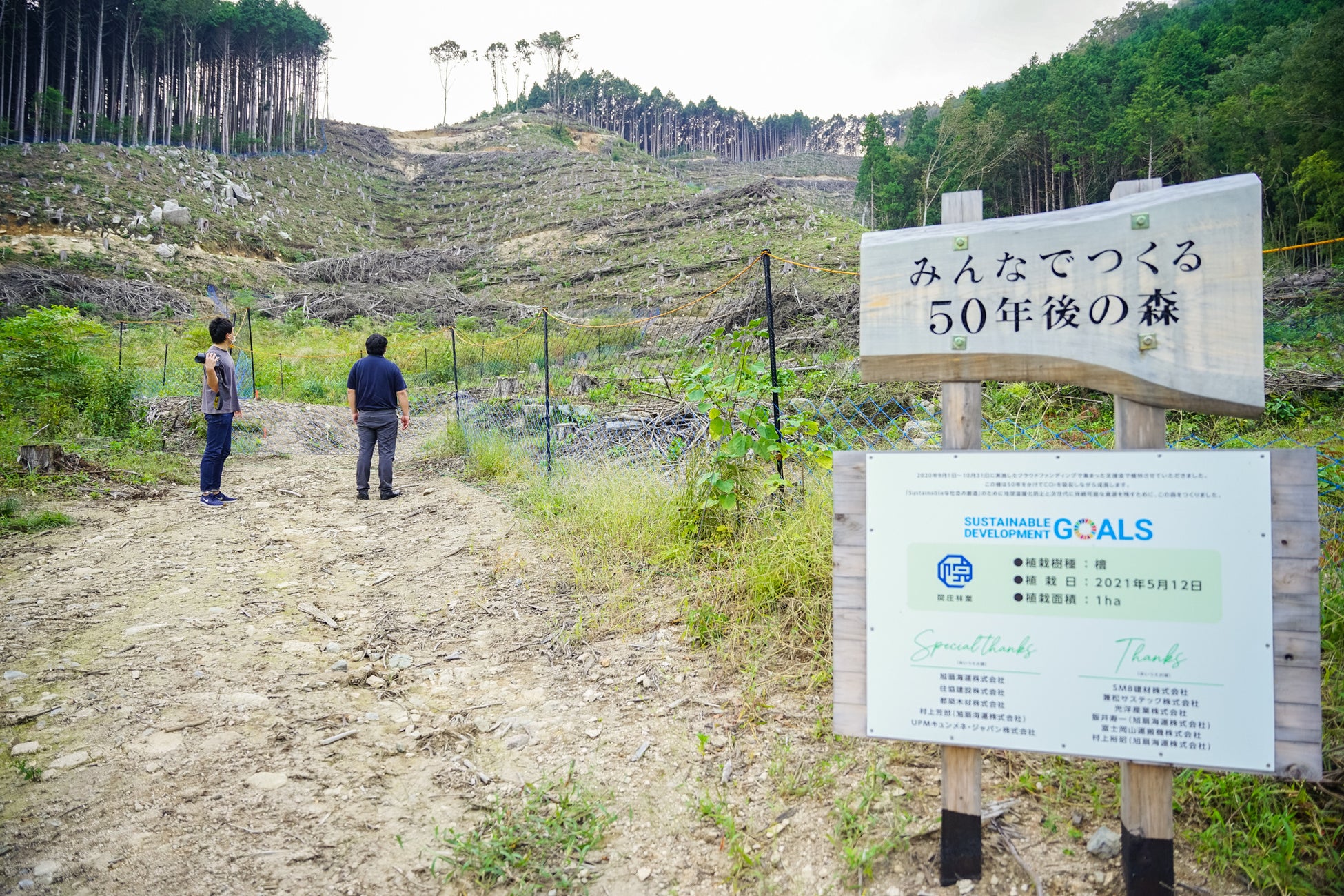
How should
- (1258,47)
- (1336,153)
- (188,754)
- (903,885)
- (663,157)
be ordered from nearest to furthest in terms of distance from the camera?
(903,885), (188,754), (1336,153), (1258,47), (663,157)

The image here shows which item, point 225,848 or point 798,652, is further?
point 798,652

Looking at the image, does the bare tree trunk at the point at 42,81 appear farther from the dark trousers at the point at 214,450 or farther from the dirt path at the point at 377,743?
the dirt path at the point at 377,743

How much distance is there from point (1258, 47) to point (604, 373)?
143ft

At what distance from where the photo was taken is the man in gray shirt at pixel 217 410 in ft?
20.0

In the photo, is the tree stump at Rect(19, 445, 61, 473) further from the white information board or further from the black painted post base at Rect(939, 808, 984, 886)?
the black painted post base at Rect(939, 808, 984, 886)

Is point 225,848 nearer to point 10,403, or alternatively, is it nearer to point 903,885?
point 903,885

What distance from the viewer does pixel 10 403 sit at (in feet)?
23.3

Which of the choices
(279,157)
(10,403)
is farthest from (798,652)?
(279,157)

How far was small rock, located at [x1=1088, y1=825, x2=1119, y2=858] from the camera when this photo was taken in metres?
1.88

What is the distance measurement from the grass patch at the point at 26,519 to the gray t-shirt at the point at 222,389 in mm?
1362

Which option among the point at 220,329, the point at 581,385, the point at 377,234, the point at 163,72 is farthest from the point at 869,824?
the point at 163,72

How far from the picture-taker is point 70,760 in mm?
2395

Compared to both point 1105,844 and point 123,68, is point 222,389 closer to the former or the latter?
point 1105,844

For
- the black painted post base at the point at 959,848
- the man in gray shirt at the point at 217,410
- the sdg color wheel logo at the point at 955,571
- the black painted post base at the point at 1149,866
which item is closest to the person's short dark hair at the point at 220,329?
the man in gray shirt at the point at 217,410
